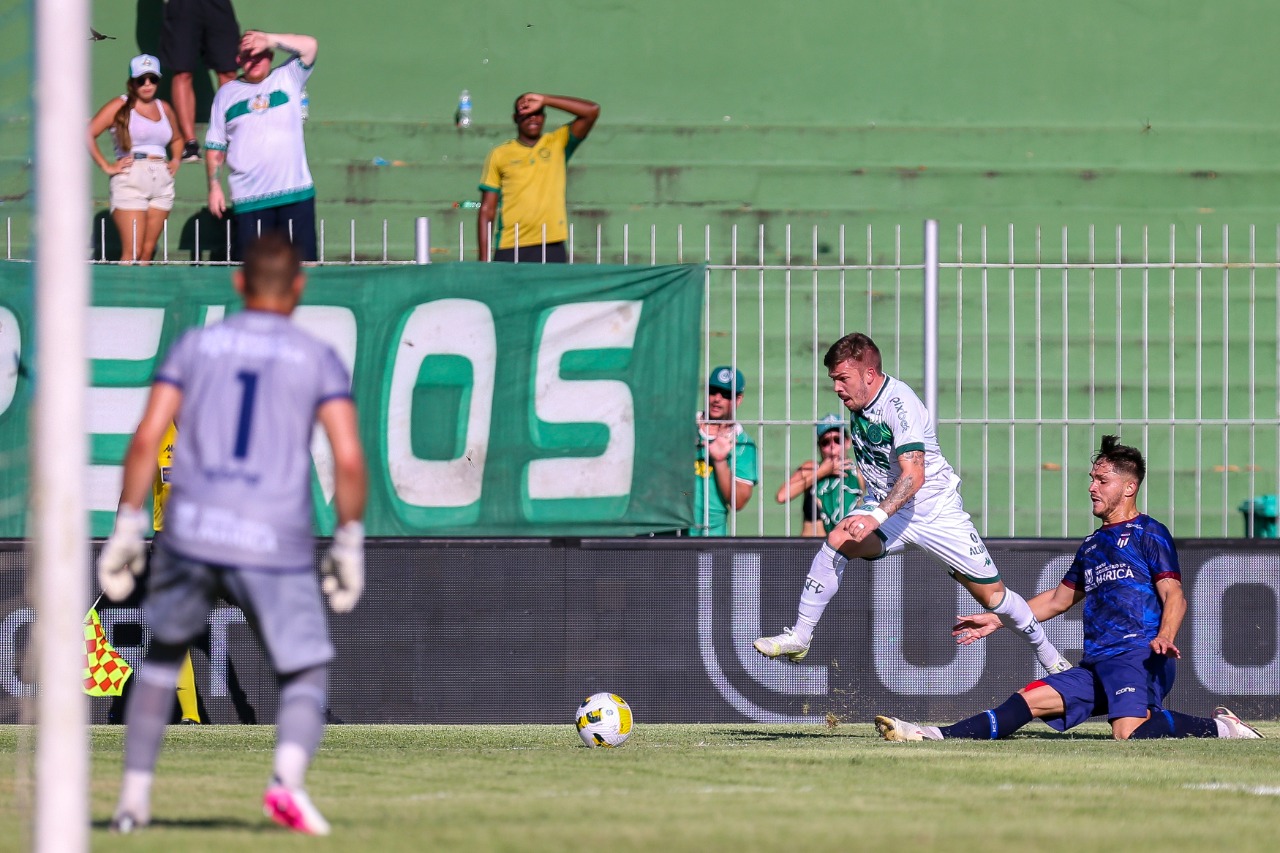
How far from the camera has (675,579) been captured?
37.0ft

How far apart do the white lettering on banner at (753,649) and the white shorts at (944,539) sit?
134 centimetres

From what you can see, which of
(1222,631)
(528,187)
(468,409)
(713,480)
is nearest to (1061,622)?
(1222,631)

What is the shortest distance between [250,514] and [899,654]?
22.1 feet

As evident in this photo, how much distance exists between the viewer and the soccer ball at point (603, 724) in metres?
8.92

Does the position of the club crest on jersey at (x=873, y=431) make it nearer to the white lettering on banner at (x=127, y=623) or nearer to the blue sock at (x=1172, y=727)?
the blue sock at (x=1172, y=727)

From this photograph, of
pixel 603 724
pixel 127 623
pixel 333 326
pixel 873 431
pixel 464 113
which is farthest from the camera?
pixel 464 113

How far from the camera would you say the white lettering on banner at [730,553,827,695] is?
443 inches

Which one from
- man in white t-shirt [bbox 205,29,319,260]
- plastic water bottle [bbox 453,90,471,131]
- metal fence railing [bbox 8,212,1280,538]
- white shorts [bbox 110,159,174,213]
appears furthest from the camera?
plastic water bottle [bbox 453,90,471,131]

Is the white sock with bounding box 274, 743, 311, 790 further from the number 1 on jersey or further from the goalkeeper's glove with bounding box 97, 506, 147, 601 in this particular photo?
the number 1 on jersey

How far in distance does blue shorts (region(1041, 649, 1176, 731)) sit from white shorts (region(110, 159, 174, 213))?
24.6ft

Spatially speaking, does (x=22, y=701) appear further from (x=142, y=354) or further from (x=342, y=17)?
(x=342, y=17)

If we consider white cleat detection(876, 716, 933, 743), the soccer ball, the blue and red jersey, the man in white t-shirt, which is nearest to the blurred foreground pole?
the soccer ball

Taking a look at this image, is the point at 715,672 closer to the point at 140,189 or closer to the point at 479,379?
the point at 479,379

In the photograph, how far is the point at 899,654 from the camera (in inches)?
444
